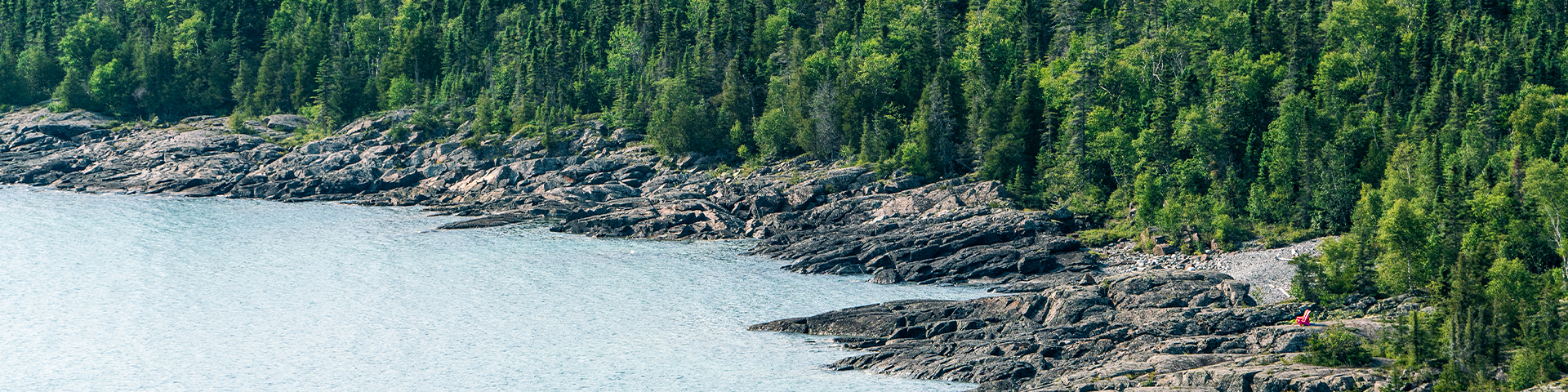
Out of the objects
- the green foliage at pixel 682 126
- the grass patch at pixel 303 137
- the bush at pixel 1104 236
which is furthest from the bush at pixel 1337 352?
the grass patch at pixel 303 137

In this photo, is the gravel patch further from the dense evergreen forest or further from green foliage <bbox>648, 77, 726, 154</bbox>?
green foliage <bbox>648, 77, 726, 154</bbox>

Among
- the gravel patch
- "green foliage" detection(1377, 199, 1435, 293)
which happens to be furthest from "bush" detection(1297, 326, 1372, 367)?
the gravel patch

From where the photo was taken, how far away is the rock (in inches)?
6029

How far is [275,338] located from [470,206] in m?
51.5

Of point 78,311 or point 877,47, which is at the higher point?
point 877,47

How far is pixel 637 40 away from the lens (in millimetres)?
151000

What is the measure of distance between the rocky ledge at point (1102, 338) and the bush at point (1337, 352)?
954 mm

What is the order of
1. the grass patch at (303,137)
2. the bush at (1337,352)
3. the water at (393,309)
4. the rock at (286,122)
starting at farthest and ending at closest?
the rock at (286,122) → the grass patch at (303,137) → the water at (393,309) → the bush at (1337,352)

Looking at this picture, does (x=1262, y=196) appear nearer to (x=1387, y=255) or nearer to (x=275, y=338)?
(x=1387, y=255)

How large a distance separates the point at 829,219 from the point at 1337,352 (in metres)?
54.2

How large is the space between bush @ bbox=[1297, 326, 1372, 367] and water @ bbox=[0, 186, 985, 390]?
13.9 metres

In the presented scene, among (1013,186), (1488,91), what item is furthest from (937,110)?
(1488,91)

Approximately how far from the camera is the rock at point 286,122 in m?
153

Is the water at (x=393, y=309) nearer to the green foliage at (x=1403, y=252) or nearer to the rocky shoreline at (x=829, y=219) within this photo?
the rocky shoreline at (x=829, y=219)
